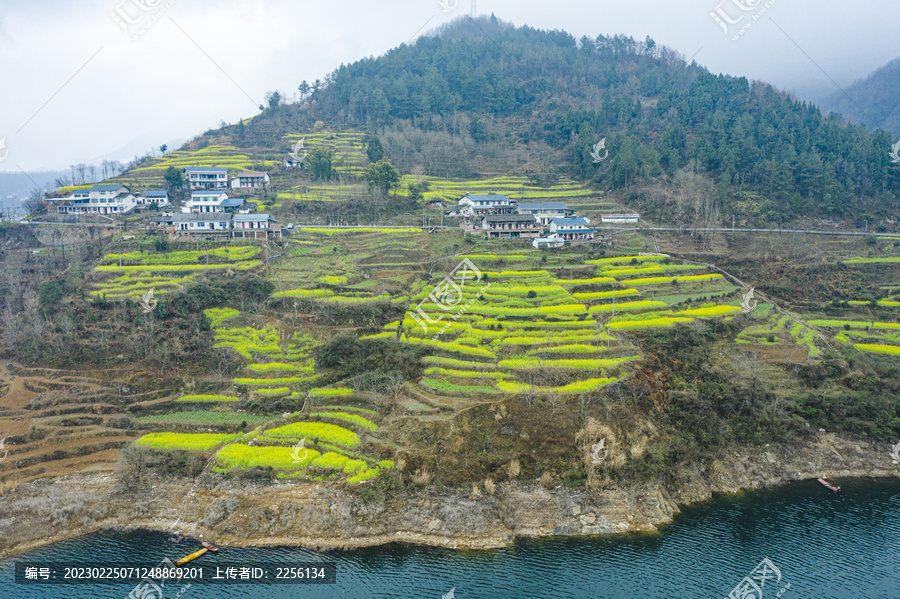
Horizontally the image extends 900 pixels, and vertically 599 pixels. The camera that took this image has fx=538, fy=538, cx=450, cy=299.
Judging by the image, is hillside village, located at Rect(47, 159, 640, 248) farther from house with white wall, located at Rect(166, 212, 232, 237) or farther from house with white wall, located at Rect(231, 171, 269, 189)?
house with white wall, located at Rect(231, 171, 269, 189)

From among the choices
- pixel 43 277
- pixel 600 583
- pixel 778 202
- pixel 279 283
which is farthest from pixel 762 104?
pixel 43 277

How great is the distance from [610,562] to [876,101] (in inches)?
4316

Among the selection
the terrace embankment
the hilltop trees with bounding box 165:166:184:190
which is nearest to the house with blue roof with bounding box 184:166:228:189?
the hilltop trees with bounding box 165:166:184:190

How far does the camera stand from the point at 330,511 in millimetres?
26234

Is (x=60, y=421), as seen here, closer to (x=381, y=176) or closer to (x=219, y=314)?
(x=219, y=314)

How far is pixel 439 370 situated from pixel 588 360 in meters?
9.49

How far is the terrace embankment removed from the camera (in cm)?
2523

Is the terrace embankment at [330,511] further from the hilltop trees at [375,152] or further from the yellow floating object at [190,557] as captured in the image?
the hilltop trees at [375,152]

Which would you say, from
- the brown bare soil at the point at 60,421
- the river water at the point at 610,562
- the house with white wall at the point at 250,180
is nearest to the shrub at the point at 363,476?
the river water at the point at 610,562

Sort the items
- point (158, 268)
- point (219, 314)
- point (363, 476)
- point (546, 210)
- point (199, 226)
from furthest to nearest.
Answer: point (546, 210)
point (199, 226)
point (158, 268)
point (219, 314)
point (363, 476)

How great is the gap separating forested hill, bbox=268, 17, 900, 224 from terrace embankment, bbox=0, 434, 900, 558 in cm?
3892

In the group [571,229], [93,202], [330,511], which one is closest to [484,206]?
[571,229]

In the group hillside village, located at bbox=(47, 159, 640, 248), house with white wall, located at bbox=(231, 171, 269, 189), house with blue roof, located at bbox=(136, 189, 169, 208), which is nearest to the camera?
hillside village, located at bbox=(47, 159, 640, 248)

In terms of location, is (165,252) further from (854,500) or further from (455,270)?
(854,500)
